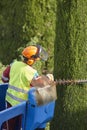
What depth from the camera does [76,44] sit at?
721cm

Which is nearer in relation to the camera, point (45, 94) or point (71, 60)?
point (45, 94)

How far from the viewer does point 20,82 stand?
18.1 feet

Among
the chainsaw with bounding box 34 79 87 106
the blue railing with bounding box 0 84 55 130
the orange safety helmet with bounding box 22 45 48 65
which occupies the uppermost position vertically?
the orange safety helmet with bounding box 22 45 48 65

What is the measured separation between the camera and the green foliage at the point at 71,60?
7160mm

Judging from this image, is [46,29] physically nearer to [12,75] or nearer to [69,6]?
[69,6]

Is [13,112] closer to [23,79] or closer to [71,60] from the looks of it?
[23,79]

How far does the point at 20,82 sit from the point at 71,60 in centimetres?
190

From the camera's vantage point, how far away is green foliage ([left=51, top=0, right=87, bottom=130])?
716 cm

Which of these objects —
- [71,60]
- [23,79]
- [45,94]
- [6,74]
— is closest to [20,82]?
[23,79]

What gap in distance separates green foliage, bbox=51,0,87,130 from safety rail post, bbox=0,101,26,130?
2.04 meters

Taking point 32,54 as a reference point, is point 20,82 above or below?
below

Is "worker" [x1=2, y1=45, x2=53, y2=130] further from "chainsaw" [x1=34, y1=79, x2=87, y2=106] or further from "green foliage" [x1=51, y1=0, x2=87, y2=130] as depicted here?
"green foliage" [x1=51, y1=0, x2=87, y2=130]

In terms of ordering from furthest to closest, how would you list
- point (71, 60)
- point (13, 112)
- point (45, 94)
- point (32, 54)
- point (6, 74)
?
point (71, 60) < point (6, 74) < point (32, 54) < point (45, 94) < point (13, 112)

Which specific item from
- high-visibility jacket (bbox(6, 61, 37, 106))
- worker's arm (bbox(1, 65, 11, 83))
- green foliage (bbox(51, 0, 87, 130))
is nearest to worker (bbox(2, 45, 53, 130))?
high-visibility jacket (bbox(6, 61, 37, 106))
